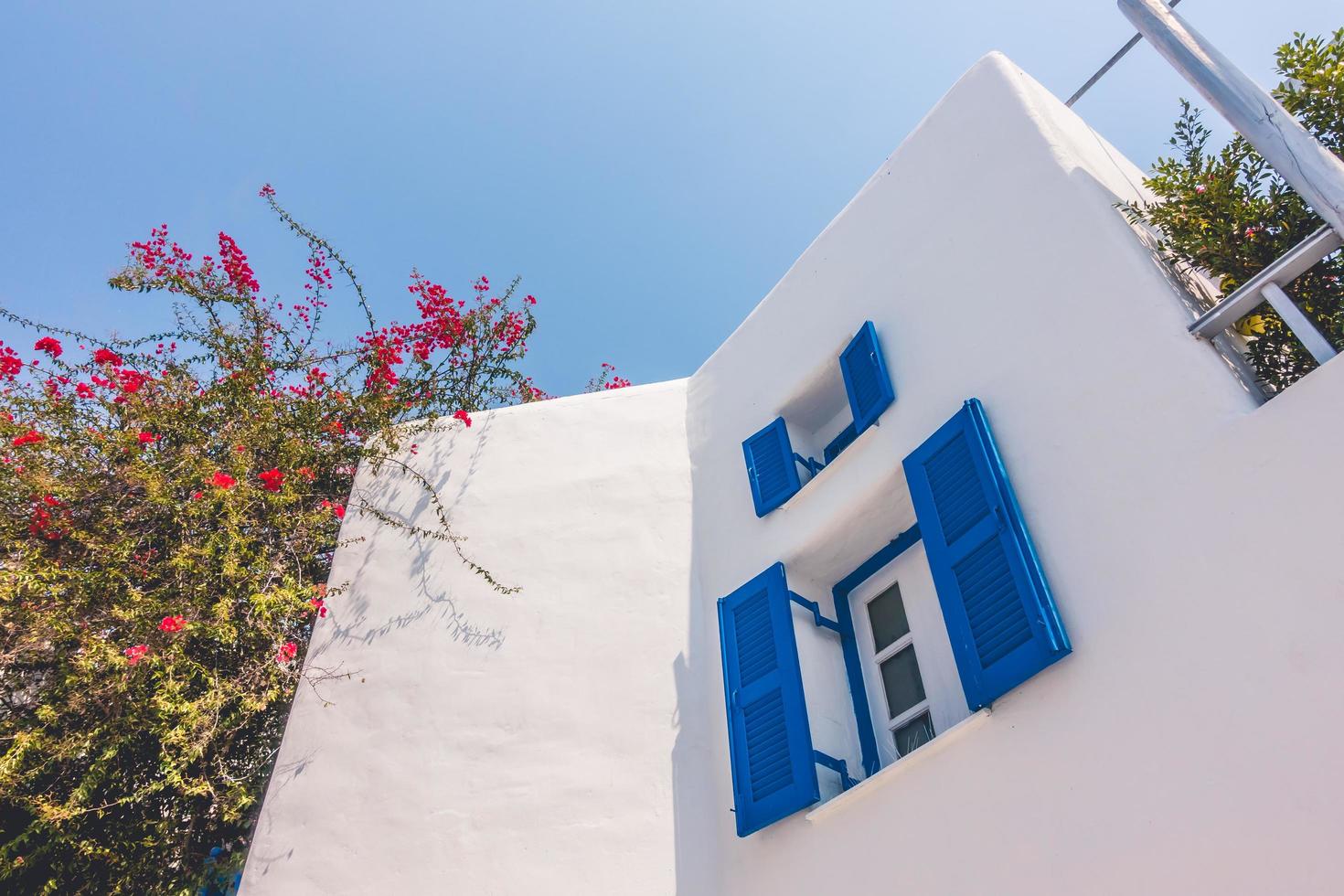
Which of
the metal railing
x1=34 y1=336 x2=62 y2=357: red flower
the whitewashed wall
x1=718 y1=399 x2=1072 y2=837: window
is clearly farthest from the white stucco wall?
the metal railing

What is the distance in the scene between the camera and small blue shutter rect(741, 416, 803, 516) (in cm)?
516

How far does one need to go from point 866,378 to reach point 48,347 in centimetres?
566

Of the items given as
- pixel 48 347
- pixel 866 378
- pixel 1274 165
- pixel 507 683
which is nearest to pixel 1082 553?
pixel 1274 165

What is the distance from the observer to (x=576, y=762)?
15.6 ft

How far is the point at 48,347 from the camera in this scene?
19.1 feet

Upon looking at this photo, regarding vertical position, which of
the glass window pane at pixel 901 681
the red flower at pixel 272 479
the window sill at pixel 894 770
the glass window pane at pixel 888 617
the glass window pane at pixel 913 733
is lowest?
the window sill at pixel 894 770

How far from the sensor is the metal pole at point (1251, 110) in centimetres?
304

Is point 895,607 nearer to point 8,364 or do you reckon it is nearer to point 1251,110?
point 1251,110

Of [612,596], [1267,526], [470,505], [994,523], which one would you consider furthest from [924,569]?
[470,505]

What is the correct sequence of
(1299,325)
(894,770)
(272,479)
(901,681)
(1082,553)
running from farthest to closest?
(272,479), (901,681), (894,770), (1082,553), (1299,325)

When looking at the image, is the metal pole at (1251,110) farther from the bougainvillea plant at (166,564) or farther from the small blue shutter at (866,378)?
the bougainvillea plant at (166,564)

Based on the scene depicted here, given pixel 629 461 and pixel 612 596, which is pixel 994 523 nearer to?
pixel 612 596

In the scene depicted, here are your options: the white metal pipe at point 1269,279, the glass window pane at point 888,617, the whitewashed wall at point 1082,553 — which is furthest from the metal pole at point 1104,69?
the glass window pane at point 888,617

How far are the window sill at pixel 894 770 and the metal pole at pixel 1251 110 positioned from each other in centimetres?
224
